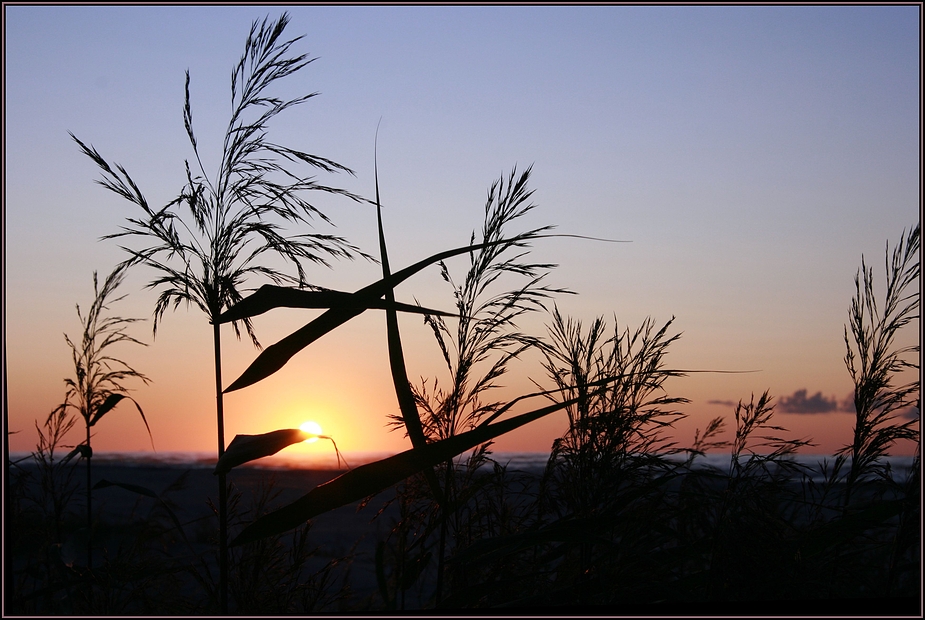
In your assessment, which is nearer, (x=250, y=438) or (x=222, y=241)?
(x=250, y=438)

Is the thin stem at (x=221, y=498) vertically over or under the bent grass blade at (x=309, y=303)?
under

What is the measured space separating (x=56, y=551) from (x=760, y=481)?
101 inches

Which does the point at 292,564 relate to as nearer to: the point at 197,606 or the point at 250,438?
the point at 197,606

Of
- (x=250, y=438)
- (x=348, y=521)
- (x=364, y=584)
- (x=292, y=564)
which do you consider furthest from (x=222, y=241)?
(x=348, y=521)

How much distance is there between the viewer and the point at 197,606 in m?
A: 2.84

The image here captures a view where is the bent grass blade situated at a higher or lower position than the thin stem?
higher

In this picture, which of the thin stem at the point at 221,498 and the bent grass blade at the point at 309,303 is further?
the thin stem at the point at 221,498

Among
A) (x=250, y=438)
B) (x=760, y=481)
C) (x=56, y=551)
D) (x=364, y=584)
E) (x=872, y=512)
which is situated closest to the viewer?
(x=250, y=438)

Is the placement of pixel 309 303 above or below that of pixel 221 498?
above

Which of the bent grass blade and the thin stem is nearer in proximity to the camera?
the bent grass blade

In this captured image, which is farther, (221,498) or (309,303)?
(221,498)

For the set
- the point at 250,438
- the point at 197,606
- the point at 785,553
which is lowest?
the point at 197,606

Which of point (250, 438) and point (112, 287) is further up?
point (112, 287)

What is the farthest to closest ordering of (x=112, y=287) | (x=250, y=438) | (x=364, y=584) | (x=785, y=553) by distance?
(x=364, y=584) → (x=112, y=287) → (x=785, y=553) → (x=250, y=438)
